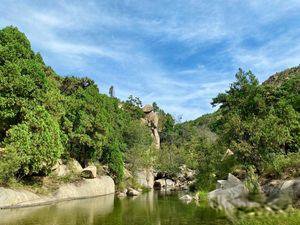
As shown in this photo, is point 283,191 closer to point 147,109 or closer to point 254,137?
point 254,137

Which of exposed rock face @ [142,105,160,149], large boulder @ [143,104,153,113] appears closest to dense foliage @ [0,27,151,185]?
exposed rock face @ [142,105,160,149]

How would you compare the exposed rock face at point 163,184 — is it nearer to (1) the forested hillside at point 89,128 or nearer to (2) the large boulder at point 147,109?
(1) the forested hillside at point 89,128

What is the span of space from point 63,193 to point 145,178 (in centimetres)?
2857

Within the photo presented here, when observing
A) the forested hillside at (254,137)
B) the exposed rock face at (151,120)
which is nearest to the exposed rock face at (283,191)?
the forested hillside at (254,137)

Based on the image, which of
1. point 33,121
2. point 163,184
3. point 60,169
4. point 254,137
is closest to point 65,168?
point 60,169

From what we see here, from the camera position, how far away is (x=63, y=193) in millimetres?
32625

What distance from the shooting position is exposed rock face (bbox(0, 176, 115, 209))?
966 inches

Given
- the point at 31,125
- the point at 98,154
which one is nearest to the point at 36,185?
the point at 31,125

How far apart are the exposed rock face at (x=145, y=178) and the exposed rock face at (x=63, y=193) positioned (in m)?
12.6

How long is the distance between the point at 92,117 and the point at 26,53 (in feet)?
43.7

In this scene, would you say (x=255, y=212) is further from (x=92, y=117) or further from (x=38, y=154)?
(x=92, y=117)

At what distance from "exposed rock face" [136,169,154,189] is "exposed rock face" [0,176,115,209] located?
1258 cm

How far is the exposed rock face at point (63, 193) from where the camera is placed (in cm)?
2455

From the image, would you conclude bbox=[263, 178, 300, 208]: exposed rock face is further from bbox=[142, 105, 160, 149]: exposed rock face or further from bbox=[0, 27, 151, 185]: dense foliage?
bbox=[142, 105, 160, 149]: exposed rock face
